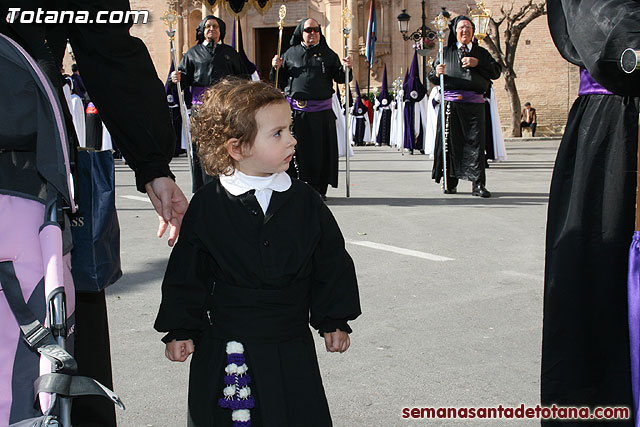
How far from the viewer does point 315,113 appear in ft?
35.2

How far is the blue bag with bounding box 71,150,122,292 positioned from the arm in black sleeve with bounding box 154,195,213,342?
0.43 metres

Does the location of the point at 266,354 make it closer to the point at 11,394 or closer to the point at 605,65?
the point at 11,394

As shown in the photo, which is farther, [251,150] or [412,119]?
[412,119]

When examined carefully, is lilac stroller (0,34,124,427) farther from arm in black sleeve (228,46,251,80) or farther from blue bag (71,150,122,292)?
arm in black sleeve (228,46,251,80)

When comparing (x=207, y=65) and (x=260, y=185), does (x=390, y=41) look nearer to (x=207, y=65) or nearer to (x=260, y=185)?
(x=207, y=65)

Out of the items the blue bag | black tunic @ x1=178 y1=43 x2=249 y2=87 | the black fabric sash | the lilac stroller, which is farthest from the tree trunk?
the lilac stroller

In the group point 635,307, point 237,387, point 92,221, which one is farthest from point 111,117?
point 635,307

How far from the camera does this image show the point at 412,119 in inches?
910

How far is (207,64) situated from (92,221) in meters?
8.72

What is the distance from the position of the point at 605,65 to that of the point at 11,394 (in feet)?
5.85

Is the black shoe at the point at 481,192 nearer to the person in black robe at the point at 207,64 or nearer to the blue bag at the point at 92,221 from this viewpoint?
the person in black robe at the point at 207,64

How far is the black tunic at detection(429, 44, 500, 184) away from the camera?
10898 mm

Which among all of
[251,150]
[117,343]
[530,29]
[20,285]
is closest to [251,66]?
[117,343]

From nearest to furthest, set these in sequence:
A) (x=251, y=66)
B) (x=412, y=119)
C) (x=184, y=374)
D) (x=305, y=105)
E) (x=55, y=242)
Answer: (x=55, y=242)
(x=184, y=374)
(x=305, y=105)
(x=251, y=66)
(x=412, y=119)
